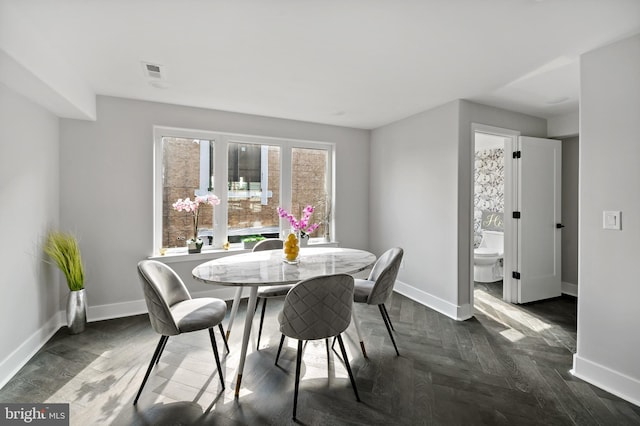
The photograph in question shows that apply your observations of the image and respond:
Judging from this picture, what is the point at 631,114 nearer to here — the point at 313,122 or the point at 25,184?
the point at 313,122

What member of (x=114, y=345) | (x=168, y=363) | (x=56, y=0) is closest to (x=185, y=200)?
(x=114, y=345)

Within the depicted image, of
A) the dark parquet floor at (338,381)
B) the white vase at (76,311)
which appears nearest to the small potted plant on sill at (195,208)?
the dark parquet floor at (338,381)

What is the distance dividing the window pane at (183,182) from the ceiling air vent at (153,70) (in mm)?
1028

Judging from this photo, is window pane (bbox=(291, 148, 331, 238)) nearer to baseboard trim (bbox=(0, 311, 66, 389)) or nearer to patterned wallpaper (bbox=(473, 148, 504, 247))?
baseboard trim (bbox=(0, 311, 66, 389))

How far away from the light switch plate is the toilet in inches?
90.4

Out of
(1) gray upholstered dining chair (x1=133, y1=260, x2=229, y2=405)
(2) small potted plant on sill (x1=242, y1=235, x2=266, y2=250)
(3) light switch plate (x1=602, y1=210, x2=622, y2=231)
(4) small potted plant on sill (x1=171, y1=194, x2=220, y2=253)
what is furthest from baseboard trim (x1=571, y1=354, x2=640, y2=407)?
(4) small potted plant on sill (x1=171, y1=194, x2=220, y2=253)

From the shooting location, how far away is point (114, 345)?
2635mm

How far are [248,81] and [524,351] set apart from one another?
342 centimetres

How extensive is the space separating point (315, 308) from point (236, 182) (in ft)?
8.53

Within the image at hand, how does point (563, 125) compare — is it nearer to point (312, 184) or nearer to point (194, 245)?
point (312, 184)

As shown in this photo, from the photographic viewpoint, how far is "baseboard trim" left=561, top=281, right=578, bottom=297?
13.0 ft

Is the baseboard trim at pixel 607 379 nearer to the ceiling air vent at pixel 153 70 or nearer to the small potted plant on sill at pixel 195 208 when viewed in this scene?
the small potted plant on sill at pixel 195 208

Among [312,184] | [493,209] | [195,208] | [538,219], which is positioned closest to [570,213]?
[538,219]

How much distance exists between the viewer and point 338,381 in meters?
2.13
